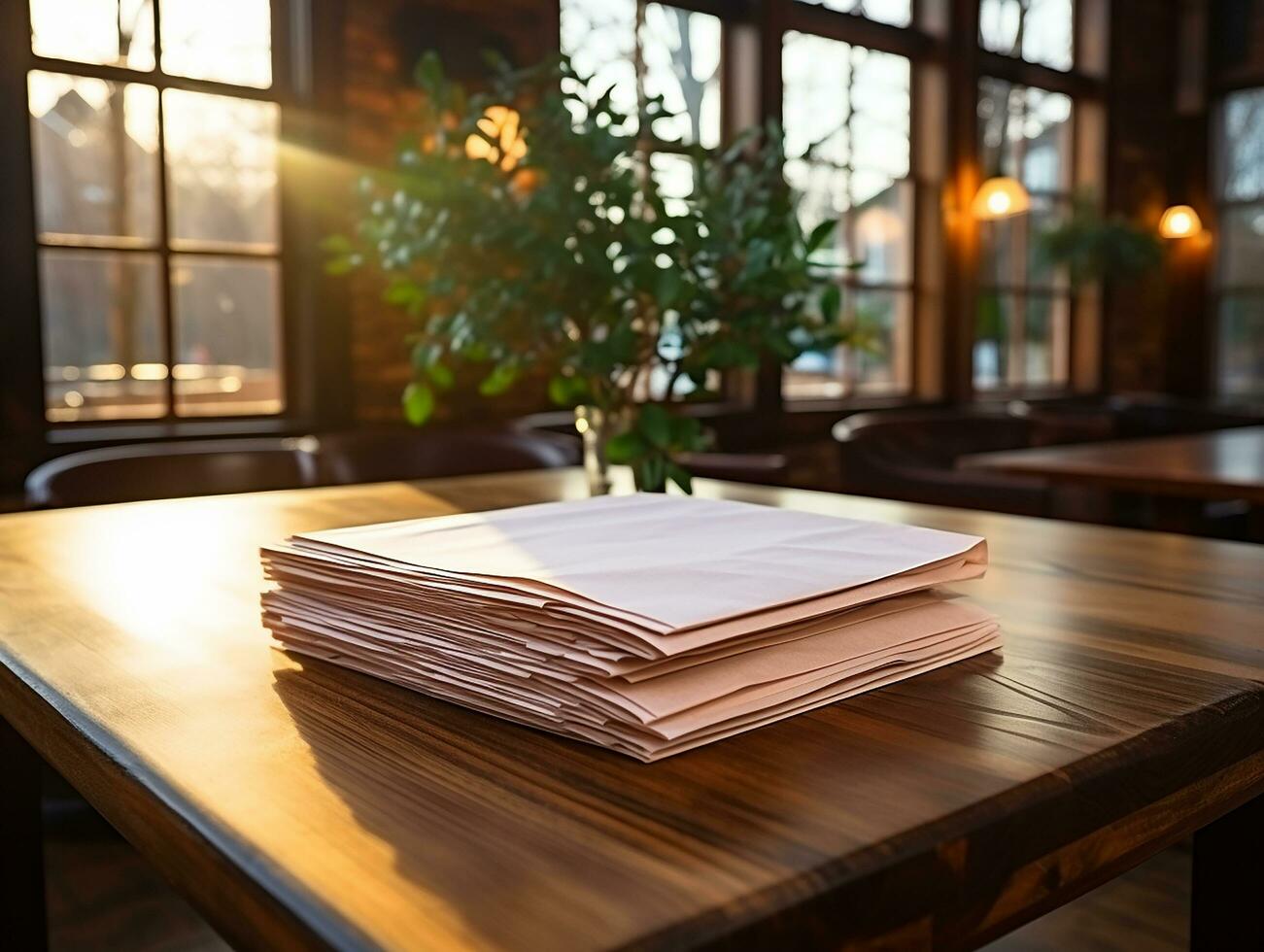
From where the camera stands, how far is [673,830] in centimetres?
49

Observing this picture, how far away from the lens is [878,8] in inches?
250

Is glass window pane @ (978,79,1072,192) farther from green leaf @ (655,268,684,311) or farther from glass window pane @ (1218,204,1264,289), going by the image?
green leaf @ (655,268,684,311)

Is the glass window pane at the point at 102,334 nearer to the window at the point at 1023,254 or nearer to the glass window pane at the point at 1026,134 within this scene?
the window at the point at 1023,254

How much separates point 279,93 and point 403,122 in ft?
1.46

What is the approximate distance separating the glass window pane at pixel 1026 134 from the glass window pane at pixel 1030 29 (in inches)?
7.9

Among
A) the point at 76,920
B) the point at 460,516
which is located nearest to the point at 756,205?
the point at 460,516

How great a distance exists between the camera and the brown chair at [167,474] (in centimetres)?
199

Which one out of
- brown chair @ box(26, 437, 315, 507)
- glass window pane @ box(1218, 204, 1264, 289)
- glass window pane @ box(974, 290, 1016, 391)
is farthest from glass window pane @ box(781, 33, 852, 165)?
brown chair @ box(26, 437, 315, 507)

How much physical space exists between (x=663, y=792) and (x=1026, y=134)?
743 centimetres

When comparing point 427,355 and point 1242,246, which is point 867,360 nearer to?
point 1242,246

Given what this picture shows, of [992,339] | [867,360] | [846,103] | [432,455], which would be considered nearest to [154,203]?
[432,455]

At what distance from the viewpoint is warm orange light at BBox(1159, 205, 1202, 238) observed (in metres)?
7.73

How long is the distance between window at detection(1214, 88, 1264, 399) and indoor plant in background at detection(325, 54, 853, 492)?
723cm

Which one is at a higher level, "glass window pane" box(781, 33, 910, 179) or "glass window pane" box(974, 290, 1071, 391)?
"glass window pane" box(781, 33, 910, 179)
